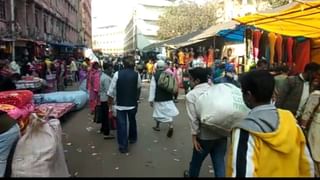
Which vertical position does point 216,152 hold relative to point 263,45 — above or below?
below

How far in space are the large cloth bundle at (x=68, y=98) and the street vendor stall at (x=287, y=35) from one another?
5.72 metres

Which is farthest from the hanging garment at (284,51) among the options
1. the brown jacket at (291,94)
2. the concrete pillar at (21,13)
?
the concrete pillar at (21,13)

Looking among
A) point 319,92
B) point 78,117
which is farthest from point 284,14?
point 78,117

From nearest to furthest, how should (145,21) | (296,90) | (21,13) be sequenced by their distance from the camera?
(296,90) → (21,13) → (145,21)

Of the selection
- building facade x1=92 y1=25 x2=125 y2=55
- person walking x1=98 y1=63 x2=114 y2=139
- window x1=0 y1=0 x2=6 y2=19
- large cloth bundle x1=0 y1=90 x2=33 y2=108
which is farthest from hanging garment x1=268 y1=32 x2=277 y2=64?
building facade x1=92 y1=25 x2=125 y2=55

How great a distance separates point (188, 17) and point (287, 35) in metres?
45.5

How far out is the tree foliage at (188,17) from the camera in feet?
171

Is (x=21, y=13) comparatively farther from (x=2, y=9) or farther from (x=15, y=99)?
(x=15, y=99)

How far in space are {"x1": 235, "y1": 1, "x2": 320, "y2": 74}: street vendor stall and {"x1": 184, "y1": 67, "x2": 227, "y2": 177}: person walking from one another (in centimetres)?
250

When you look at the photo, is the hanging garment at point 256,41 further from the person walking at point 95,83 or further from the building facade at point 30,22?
the building facade at point 30,22

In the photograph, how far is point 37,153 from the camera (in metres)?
4.57

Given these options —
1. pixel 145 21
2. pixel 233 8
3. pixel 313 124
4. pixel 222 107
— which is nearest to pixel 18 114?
pixel 222 107

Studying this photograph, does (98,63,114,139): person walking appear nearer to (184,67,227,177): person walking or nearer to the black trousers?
the black trousers

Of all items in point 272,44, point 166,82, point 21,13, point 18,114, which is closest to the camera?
point 18,114
